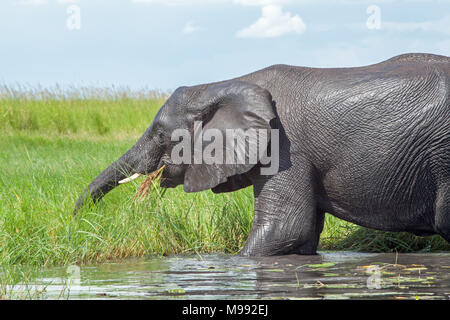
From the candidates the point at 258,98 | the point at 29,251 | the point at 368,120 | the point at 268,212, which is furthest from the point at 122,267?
the point at 368,120

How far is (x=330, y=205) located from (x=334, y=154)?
53 centimetres

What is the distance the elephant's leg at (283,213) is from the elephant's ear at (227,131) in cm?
30

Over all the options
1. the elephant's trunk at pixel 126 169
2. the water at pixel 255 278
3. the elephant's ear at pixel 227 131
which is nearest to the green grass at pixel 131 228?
→ the elephant's trunk at pixel 126 169

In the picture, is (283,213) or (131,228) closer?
(283,213)

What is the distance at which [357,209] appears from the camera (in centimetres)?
716

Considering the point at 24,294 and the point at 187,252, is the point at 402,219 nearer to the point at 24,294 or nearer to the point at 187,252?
the point at 187,252

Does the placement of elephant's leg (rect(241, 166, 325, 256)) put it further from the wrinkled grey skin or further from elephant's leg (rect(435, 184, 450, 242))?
elephant's leg (rect(435, 184, 450, 242))

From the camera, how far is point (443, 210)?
7.02m

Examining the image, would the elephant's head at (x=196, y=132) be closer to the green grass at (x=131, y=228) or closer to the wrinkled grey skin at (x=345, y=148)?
the wrinkled grey skin at (x=345, y=148)

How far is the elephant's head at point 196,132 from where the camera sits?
23.1 ft

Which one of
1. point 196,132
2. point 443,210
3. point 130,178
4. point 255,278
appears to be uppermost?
point 196,132

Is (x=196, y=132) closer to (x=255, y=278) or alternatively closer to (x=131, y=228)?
(x=131, y=228)

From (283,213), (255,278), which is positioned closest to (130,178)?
(283,213)

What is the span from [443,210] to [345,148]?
107cm
